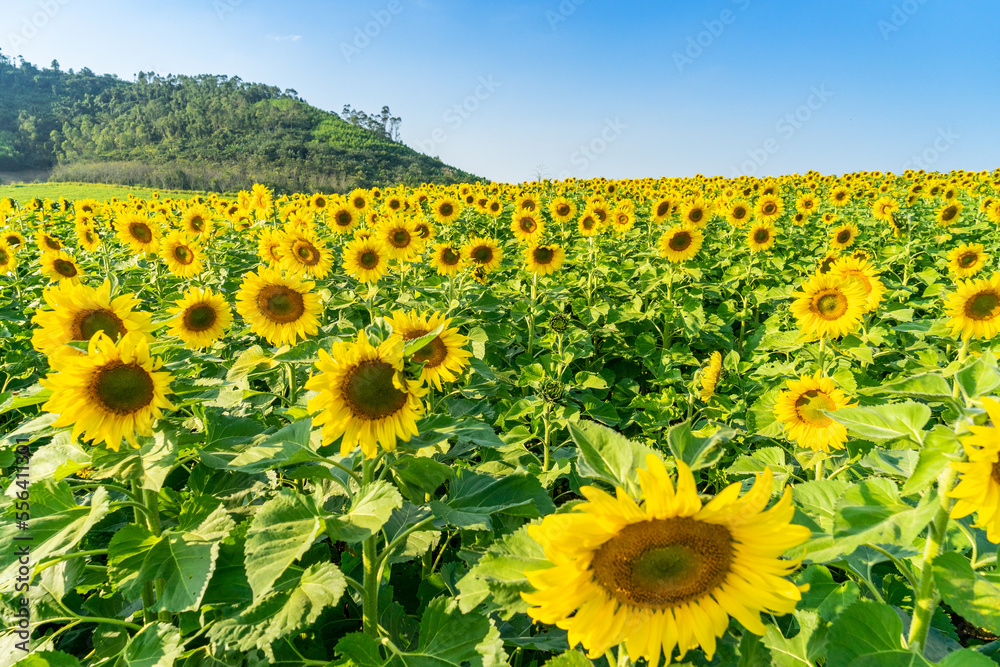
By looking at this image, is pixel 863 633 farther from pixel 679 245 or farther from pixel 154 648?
pixel 679 245

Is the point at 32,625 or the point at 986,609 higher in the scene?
the point at 986,609

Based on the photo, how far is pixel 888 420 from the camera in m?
1.43

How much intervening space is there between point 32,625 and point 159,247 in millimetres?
6459

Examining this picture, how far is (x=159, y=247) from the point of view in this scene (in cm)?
717

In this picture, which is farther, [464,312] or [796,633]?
[464,312]

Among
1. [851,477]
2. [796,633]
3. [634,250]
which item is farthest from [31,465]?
[634,250]

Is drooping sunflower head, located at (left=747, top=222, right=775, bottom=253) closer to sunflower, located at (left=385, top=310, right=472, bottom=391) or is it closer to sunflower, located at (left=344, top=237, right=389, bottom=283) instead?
sunflower, located at (left=344, top=237, right=389, bottom=283)

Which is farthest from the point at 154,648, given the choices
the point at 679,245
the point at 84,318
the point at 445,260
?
the point at 679,245

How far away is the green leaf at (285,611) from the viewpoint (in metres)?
1.59

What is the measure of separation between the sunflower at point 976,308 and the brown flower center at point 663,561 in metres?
4.33

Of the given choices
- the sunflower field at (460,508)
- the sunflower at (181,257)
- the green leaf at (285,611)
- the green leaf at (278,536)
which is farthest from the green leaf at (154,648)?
the sunflower at (181,257)

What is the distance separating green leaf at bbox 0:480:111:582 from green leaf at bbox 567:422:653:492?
181 centimetres

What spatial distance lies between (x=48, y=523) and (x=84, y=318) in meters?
1.00

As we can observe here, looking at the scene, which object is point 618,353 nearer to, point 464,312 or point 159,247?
point 464,312
